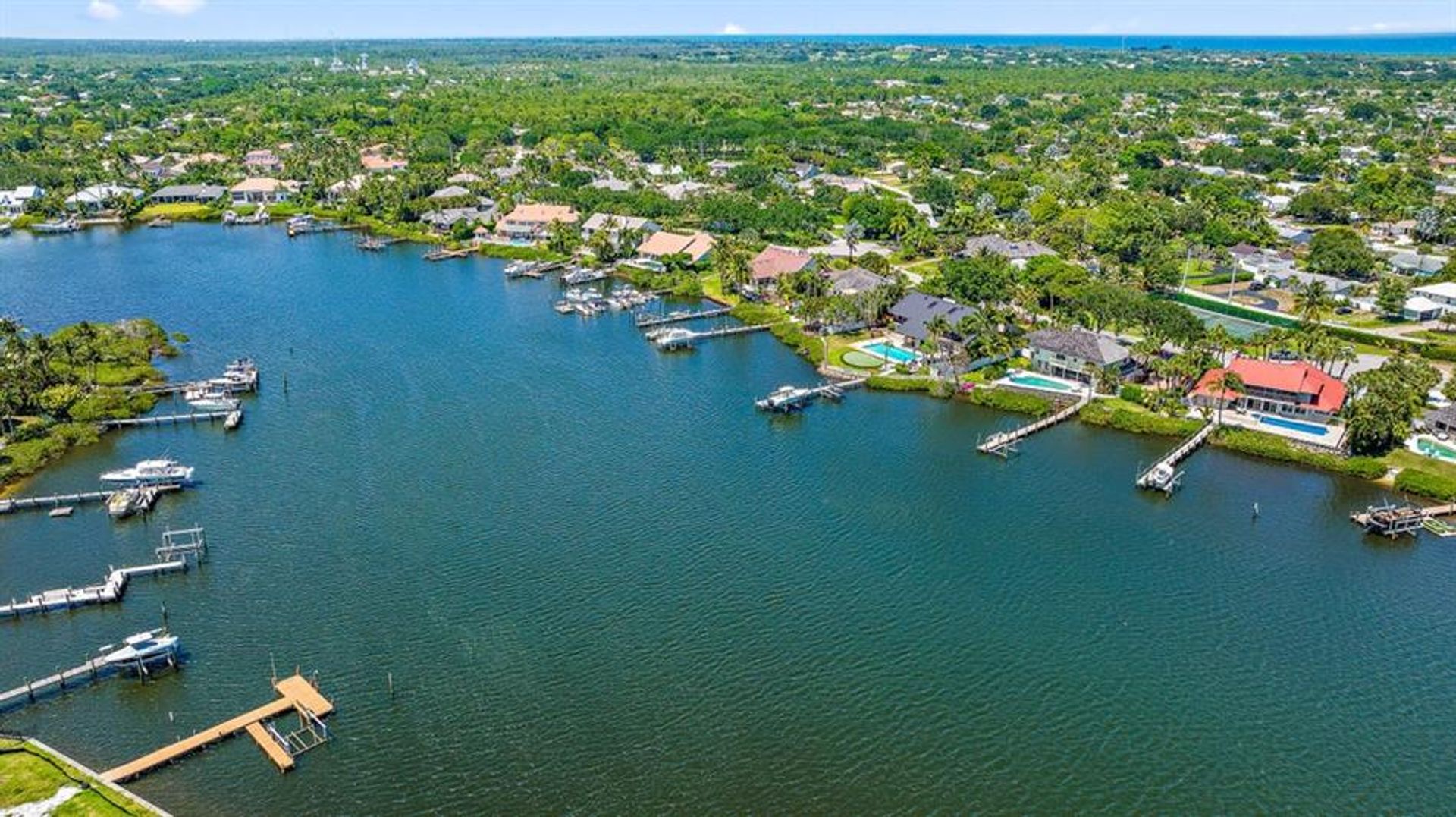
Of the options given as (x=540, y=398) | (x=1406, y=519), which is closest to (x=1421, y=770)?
(x=1406, y=519)

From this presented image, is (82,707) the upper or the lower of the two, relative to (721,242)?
lower

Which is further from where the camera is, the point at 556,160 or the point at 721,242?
the point at 556,160

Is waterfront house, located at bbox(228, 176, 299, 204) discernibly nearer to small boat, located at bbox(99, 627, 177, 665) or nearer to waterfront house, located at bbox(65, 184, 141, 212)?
waterfront house, located at bbox(65, 184, 141, 212)

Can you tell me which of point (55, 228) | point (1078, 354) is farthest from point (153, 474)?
point (55, 228)

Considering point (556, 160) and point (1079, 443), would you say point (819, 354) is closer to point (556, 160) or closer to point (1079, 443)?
point (1079, 443)

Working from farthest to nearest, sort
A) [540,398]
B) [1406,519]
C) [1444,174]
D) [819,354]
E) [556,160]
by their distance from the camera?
[556,160] < [1444,174] < [819,354] < [540,398] < [1406,519]

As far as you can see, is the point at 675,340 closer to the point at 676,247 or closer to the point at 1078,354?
the point at 676,247

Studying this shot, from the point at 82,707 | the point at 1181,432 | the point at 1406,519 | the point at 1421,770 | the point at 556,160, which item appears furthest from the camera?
the point at 556,160

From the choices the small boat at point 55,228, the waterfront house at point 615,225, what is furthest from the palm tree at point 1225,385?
the small boat at point 55,228
